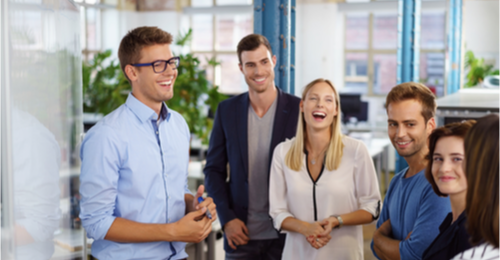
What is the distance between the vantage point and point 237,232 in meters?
2.32

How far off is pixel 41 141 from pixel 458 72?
25.0 feet

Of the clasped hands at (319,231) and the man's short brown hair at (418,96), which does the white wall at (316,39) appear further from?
the man's short brown hair at (418,96)

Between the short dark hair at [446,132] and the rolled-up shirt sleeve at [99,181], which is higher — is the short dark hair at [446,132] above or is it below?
above

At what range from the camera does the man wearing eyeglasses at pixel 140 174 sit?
1654 mm

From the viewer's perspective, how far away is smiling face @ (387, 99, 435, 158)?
1.79 meters

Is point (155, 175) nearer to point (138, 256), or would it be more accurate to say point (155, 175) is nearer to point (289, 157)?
point (138, 256)

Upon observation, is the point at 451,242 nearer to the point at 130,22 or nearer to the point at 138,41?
the point at 138,41

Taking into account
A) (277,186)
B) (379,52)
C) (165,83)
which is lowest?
(277,186)

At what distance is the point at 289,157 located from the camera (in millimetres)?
2152

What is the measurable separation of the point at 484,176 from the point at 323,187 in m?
1.06

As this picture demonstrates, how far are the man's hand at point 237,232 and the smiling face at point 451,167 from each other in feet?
3.95

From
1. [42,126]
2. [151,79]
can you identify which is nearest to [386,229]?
[151,79]

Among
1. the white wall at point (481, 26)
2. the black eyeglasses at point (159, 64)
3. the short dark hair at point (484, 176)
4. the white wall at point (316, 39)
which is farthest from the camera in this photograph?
the white wall at point (316, 39)

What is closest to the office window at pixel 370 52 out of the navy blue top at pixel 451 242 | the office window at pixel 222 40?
the office window at pixel 222 40
